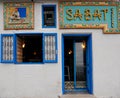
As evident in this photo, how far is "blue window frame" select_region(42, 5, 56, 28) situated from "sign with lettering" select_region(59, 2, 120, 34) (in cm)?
40

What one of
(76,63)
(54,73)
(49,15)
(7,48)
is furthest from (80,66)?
(7,48)

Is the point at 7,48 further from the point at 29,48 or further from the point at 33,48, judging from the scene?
the point at 33,48

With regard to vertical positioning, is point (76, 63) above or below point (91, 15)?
below

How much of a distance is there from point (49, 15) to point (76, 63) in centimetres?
273

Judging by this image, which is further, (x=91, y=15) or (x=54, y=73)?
(x=91, y=15)

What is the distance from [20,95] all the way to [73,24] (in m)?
4.11

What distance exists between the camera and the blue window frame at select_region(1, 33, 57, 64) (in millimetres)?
10805

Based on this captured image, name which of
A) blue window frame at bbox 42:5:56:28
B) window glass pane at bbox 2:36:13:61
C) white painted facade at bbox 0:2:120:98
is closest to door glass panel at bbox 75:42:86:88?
white painted facade at bbox 0:2:120:98

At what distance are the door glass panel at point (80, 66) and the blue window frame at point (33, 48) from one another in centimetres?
141

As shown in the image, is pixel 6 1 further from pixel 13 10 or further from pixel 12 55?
pixel 12 55

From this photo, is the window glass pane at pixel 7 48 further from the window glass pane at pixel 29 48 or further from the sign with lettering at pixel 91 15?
the sign with lettering at pixel 91 15

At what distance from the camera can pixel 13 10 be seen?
10.9 m

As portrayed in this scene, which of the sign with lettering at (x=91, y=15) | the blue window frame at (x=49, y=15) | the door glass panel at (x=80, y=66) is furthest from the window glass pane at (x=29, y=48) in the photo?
the door glass panel at (x=80, y=66)

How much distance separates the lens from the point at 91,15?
1093 centimetres
